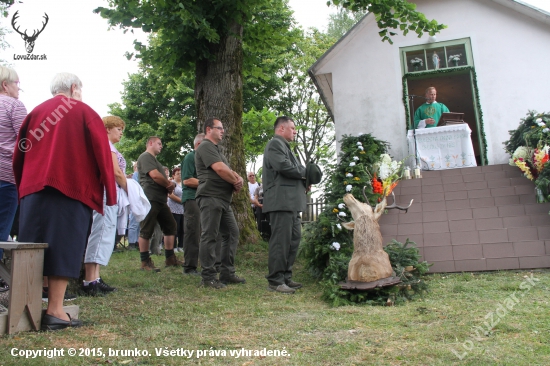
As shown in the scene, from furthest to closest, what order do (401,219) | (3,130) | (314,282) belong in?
(401,219) → (314,282) → (3,130)

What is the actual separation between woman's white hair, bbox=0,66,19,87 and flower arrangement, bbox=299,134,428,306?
3553 millimetres

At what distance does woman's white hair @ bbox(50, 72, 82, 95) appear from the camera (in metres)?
3.61

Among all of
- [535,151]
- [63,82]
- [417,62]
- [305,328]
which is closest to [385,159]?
[535,151]

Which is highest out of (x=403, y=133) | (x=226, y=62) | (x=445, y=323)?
(x=226, y=62)

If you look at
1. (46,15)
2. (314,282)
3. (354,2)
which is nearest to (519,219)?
(314,282)

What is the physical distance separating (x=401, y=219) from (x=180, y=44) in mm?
4974

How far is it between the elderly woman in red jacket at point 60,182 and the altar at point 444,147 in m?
8.11

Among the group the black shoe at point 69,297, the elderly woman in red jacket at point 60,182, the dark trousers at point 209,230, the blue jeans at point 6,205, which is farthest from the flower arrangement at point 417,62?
the blue jeans at point 6,205

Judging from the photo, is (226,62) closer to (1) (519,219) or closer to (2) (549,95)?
(1) (519,219)

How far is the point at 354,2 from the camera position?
8.70 m

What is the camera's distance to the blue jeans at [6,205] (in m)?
3.89

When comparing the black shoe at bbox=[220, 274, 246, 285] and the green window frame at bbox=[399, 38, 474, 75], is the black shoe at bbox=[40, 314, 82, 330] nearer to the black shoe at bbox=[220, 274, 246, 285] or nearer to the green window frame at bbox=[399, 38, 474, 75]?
the black shoe at bbox=[220, 274, 246, 285]

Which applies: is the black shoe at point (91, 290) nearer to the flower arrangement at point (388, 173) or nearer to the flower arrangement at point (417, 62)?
the flower arrangement at point (388, 173)

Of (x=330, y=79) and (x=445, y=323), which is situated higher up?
(x=330, y=79)
